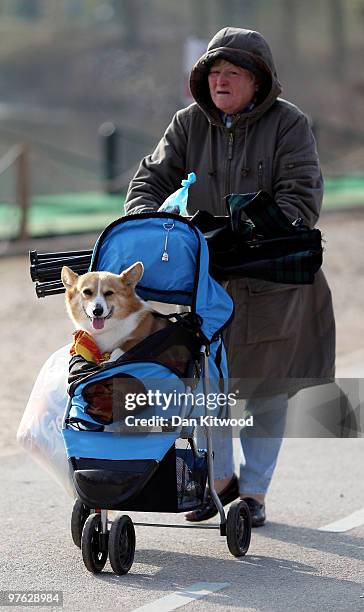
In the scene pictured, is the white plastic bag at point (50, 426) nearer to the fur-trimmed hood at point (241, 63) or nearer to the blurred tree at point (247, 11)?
the fur-trimmed hood at point (241, 63)

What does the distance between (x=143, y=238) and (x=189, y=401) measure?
70cm

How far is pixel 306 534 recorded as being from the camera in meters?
5.64

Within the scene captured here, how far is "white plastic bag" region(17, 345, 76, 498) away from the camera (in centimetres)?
519

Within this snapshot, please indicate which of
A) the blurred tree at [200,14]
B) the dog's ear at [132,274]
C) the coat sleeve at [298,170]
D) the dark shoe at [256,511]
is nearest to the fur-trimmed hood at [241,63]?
the coat sleeve at [298,170]

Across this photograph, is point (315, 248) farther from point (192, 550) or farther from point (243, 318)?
point (192, 550)

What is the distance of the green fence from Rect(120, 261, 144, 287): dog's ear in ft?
38.7

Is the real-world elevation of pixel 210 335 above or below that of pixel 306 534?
above

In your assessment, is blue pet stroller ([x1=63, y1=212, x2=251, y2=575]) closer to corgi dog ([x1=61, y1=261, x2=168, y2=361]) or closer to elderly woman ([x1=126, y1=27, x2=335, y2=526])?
corgi dog ([x1=61, y1=261, x2=168, y2=361])

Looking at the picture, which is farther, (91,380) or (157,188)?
(157,188)

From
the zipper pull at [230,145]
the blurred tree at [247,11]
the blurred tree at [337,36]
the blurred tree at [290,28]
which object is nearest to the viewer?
the zipper pull at [230,145]

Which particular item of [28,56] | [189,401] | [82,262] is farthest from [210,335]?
[28,56]

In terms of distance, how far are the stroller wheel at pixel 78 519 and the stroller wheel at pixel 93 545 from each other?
0.78 ft

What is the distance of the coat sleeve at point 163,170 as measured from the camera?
571 cm

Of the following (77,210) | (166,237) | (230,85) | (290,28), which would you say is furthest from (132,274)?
(290,28)
